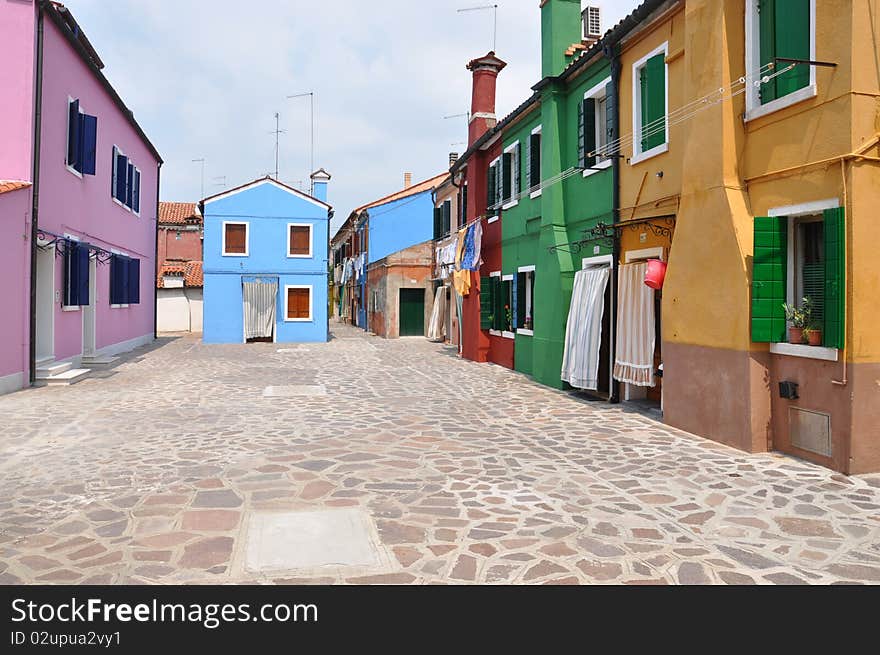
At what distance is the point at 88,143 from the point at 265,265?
1149 centimetres

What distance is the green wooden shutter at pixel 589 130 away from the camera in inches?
452

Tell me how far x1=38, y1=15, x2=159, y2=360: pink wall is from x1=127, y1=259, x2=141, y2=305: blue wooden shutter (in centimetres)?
37

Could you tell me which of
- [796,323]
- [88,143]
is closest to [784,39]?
[796,323]

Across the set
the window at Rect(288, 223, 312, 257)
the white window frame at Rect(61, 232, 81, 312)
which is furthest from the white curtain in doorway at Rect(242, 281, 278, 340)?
the white window frame at Rect(61, 232, 81, 312)

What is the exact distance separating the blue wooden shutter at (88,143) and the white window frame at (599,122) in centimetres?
1033

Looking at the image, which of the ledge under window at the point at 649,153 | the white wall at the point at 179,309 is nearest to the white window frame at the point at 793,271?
the ledge under window at the point at 649,153

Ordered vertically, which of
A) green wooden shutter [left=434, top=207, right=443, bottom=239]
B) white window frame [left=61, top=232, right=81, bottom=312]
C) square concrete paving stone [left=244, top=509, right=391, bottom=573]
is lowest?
square concrete paving stone [left=244, top=509, right=391, bottom=573]

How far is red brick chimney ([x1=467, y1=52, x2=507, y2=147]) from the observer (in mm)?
19391

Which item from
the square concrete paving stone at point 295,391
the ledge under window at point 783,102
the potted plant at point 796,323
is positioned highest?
the ledge under window at point 783,102

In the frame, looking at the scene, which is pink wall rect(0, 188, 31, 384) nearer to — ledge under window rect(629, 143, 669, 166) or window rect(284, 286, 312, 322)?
ledge under window rect(629, 143, 669, 166)

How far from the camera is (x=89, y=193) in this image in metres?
15.4

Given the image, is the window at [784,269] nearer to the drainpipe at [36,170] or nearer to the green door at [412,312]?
the drainpipe at [36,170]

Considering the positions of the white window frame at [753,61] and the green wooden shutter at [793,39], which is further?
the white window frame at [753,61]

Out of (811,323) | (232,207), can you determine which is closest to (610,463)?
(811,323)
